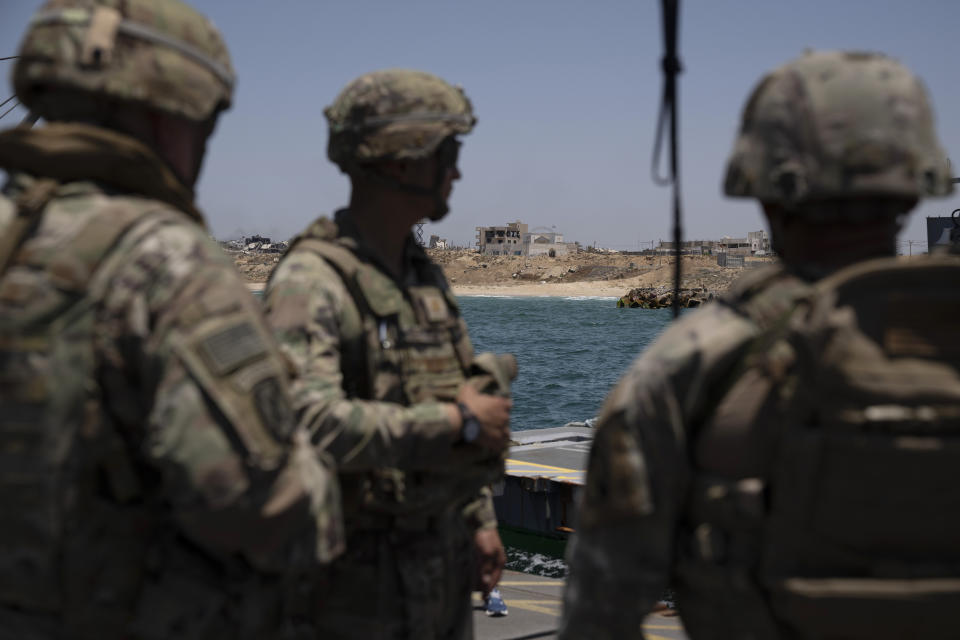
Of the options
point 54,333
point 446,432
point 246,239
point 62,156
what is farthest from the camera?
point 246,239

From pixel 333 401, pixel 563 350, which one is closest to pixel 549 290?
pixel 563 350

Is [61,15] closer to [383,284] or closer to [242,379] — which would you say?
[242,379]

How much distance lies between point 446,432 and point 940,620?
5.31 ft

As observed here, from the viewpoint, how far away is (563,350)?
208 ft

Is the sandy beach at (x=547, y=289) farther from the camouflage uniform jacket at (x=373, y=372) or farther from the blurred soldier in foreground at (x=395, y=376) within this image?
the camouflage uniform jacket at (x=373, y=372)

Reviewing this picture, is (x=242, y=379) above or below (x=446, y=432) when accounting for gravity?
above

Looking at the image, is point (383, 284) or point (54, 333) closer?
point (54, 333)

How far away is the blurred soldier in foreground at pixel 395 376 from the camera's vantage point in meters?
3.14

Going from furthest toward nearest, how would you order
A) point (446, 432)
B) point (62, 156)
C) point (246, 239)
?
1. point (246, 239)
2. point (446, 432)
3. point (62, 156)

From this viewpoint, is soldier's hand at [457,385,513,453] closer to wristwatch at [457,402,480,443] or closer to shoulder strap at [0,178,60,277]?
wristwatch at [457,402,480,443]

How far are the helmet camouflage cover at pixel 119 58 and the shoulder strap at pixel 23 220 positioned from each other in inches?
8.6

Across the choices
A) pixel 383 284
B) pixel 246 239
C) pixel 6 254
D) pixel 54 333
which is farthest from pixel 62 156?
pixel 246 239

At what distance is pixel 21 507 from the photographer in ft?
6.38

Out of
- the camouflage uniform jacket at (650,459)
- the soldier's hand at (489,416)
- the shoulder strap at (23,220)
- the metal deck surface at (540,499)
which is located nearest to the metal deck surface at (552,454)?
the metal deck surface at (540,499)
